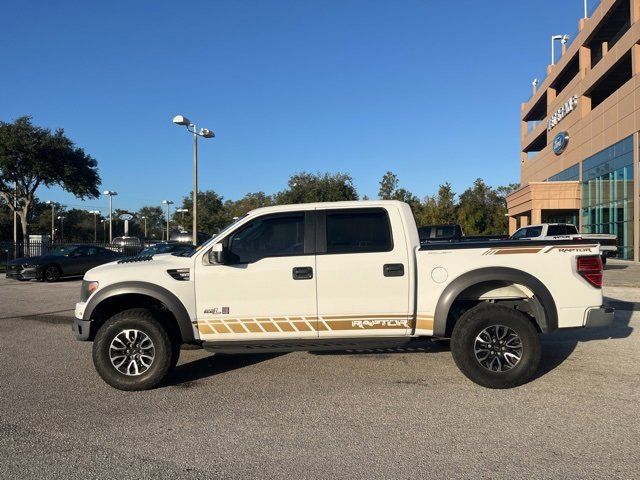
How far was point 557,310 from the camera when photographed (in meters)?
5.40

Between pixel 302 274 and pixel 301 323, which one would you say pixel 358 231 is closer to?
pixel 302 274

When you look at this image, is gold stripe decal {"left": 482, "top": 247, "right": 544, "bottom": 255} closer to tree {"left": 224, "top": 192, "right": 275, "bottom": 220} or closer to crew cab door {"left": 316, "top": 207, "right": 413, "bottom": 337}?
crew cab door {"left": 316, "top": 207, "right": 413, "bottom": 337}

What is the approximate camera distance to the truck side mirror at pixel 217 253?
210 inches

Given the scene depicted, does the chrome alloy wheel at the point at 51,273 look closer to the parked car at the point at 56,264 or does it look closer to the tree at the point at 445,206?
the parked car at the point at 56,264

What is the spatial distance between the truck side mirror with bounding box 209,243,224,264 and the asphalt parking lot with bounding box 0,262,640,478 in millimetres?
1404

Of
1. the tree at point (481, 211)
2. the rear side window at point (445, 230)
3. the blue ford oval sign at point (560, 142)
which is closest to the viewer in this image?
the rear side window at point (445, 230)

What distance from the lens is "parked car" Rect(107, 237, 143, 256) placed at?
30766 mm

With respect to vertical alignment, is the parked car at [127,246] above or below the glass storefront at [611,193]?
below

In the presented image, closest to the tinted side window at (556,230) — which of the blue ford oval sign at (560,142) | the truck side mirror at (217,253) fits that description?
the truck side mirror at (217,253)

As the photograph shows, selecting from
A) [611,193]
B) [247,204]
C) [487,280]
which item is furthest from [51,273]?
[247,204]

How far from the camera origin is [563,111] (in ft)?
125

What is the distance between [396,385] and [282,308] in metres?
1.52

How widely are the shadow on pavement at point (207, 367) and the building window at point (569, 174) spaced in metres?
34.5

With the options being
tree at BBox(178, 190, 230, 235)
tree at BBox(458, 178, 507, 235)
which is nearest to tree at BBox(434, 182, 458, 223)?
tree at BBox(458, 178, 507, 235)
